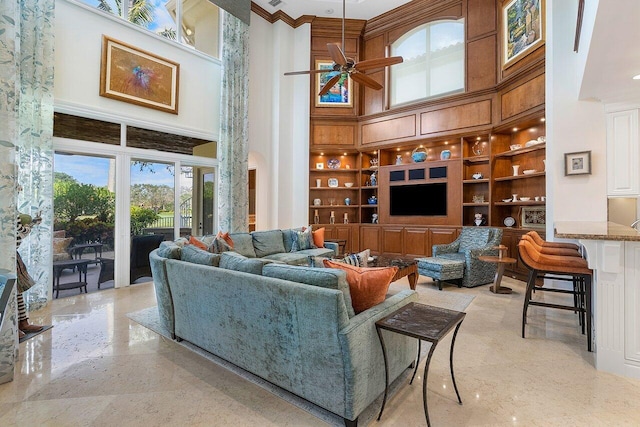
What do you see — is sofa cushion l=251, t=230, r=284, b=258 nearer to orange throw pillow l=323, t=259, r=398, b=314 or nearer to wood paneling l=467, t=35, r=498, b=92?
orange throw pillow l=323, t=259, r=398, b=314

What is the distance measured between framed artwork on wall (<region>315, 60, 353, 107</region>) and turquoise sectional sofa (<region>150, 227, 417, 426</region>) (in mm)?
5980

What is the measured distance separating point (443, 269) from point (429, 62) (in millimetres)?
4874

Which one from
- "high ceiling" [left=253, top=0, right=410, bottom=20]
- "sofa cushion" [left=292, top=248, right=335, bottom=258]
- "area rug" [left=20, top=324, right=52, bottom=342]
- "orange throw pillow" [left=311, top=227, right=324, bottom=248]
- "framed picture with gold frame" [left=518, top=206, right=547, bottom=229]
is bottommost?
"area rug" [left=20, top=324, right=52, bottom=342]

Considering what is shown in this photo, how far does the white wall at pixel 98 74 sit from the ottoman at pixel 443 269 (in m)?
4.66

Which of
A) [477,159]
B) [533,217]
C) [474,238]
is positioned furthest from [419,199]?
[533,217]

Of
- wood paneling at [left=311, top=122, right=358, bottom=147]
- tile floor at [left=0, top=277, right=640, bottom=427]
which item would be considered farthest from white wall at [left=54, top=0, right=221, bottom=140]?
tile floor at [left=0, top=277, right=640, bottom=427]

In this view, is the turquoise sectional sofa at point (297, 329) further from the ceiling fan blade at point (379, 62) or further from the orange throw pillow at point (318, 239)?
the orange throw pillow at point (318, 239)

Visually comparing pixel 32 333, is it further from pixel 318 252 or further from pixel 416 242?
pixel 416 242

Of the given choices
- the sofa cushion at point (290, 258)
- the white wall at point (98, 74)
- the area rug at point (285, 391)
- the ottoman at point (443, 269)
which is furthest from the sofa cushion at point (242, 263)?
the white wall at point (98, 74)

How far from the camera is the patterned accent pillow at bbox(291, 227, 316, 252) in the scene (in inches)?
230

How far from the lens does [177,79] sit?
5.44 metres

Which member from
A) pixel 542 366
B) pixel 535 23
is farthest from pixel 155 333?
pixel 535 23

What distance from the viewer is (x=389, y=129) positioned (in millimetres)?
7109

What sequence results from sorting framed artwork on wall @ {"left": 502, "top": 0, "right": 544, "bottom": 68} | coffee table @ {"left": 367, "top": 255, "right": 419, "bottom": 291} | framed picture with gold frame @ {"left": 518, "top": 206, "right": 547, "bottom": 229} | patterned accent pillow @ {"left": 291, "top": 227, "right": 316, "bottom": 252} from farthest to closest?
patterned accent pillow @ {"left": 291, "top": 227, "right": 316, "bottom": 252}
framed picture with gold frame @ {"left": 518, "top": 206, "right": 547, "bottom": 229}
framed artwork on wall @ {"left": 502, "top": 0, "right": 544, "bottom": 68}
coffee table @ {"left": 367, "top": 255, "right": 419, "bottom": 291}
